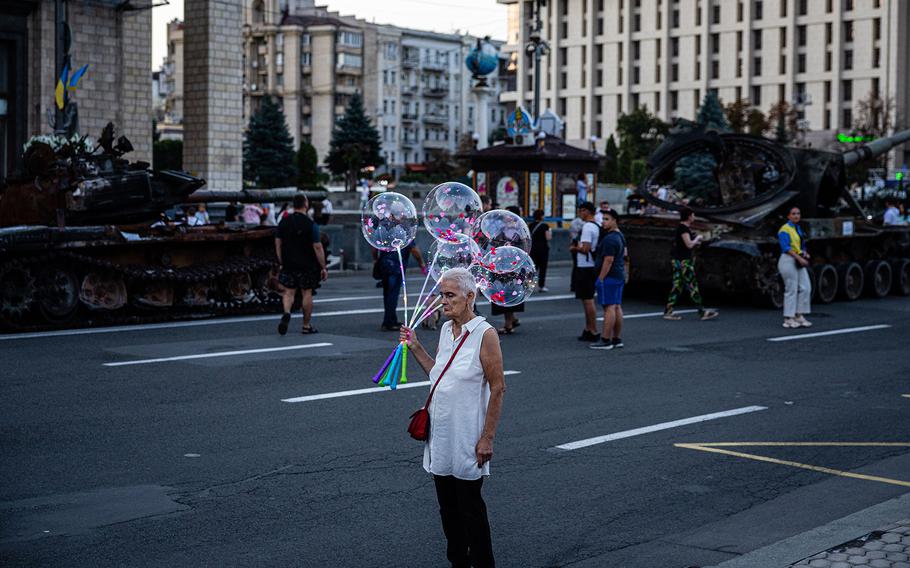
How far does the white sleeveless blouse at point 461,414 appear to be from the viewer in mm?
5969

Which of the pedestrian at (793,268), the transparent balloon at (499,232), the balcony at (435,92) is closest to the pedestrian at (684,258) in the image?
the pedestrian at (793,268)

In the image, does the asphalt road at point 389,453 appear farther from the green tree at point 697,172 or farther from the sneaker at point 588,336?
the green tree at point 697,172

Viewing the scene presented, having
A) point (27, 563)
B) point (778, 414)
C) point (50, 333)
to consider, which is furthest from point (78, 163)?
point (27, 563)

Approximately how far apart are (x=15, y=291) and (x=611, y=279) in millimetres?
7986

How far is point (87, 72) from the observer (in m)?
35.1

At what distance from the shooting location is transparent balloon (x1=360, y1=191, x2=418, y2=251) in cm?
782

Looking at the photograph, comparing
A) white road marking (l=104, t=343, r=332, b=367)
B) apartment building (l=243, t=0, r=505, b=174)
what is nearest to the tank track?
white road marking (l=104, t=343, r=332, b=367)

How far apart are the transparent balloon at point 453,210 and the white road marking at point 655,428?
2.78 m

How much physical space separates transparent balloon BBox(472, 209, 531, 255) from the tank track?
35.3 ft

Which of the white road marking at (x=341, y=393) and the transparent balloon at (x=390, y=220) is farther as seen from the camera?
the white road marking at (x=341, y=393)

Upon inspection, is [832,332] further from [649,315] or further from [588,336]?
[588,336]

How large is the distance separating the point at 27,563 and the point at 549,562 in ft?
9.07

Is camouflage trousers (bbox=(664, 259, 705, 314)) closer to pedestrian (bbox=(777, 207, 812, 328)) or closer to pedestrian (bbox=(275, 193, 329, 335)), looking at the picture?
pedestrian (bbox=(777, 207, 812, 328))

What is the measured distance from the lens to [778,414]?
11.3 metres
